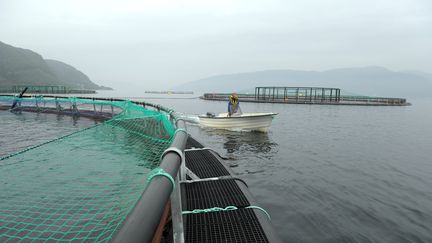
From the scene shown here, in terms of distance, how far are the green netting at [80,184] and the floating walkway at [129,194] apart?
0.03 m

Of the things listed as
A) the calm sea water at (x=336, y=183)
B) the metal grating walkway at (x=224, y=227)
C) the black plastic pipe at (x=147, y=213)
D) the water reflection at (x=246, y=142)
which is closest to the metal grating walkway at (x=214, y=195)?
the metal grating walkway at (x=224, y=227)

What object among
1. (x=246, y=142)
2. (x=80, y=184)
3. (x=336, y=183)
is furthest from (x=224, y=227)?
(x=246, y=142)

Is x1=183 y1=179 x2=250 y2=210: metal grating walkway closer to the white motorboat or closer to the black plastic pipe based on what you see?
the black plastic pipe

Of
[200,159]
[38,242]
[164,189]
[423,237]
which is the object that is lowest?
[423,237]

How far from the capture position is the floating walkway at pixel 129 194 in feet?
6.75

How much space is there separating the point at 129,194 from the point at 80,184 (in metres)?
1.70

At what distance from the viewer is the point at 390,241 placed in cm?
612

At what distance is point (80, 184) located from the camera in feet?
25.5

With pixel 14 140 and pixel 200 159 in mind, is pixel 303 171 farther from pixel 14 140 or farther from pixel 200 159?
pixel 14 140

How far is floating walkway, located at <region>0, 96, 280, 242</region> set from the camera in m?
2.06

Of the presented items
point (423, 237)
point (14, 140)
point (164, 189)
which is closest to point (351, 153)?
point (423, 237)

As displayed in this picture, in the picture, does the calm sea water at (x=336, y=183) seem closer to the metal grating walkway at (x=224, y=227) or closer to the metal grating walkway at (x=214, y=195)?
the metal grating walkway at (x=214, y=195)

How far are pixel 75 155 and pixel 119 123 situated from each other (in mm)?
2660

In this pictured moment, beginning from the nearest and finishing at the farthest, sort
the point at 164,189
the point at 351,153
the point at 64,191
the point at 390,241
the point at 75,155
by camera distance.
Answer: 1. the point at 164,189
2. the point at 390,241
3. the point at 64,191
4. the point at 75,155
5. the point at 351,153
